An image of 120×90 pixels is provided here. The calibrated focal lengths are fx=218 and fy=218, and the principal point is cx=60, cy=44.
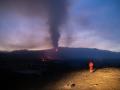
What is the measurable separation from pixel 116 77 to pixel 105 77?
57.9 inches

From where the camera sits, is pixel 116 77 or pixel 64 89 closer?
pixel 64 89

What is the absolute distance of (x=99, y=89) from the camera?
23.2 metres

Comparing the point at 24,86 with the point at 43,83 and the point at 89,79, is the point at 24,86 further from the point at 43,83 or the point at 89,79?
the point at 89,79

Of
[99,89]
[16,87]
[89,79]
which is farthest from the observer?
[89,79]

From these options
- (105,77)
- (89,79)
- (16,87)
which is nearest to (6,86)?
(16,87)

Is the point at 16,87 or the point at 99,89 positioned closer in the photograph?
the point at 99,89

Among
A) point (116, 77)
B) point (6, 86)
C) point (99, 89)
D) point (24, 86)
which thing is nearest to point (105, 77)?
point (116, 77)

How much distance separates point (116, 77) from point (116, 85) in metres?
4.35

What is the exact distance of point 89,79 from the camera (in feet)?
90.9

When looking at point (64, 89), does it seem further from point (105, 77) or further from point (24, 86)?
point (105, 77)

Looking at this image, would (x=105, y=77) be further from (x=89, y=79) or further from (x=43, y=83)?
(x=43, y=83)

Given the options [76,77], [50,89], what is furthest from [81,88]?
[76,77]

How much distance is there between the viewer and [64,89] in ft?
77.0

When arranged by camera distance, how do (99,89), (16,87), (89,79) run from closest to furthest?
(99,89) → (16,87) → (89,79)
